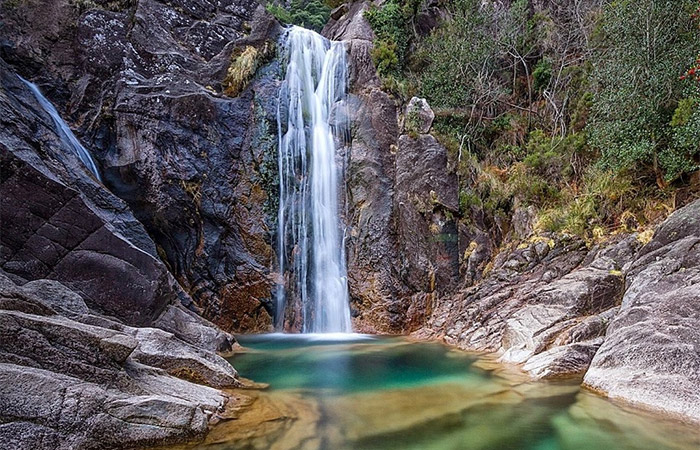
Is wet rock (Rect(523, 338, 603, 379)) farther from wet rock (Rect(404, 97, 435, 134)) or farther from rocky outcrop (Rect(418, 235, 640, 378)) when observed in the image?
wet rock (Rect(404, 97, 435, 134))

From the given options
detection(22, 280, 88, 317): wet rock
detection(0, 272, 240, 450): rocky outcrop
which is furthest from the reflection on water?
detection(22, 280, 88, 317): wet rock

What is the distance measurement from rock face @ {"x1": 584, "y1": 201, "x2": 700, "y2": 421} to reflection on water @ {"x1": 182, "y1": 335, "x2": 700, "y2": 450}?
308 millimetres

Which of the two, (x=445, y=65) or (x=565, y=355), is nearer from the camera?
(x=565, y=355)

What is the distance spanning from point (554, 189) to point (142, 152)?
1253cm

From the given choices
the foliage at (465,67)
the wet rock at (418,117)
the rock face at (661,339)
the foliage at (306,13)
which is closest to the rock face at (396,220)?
the wet rock at (418,117)

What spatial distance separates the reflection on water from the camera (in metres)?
4.20

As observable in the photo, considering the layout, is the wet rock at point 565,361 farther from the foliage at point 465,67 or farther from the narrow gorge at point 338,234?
the foliage at point 465,67

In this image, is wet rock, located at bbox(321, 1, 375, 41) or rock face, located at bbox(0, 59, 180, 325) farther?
wet rock, located at bbox(321, 1, 375, 41)

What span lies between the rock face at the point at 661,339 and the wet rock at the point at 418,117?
833 cm

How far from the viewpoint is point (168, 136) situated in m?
12.8

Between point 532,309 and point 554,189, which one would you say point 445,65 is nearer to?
point 554,189

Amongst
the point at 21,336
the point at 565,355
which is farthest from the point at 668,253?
the point at 21,336

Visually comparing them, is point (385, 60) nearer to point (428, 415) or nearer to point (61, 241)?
point (61, 241)

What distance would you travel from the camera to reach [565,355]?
6.46 metres
